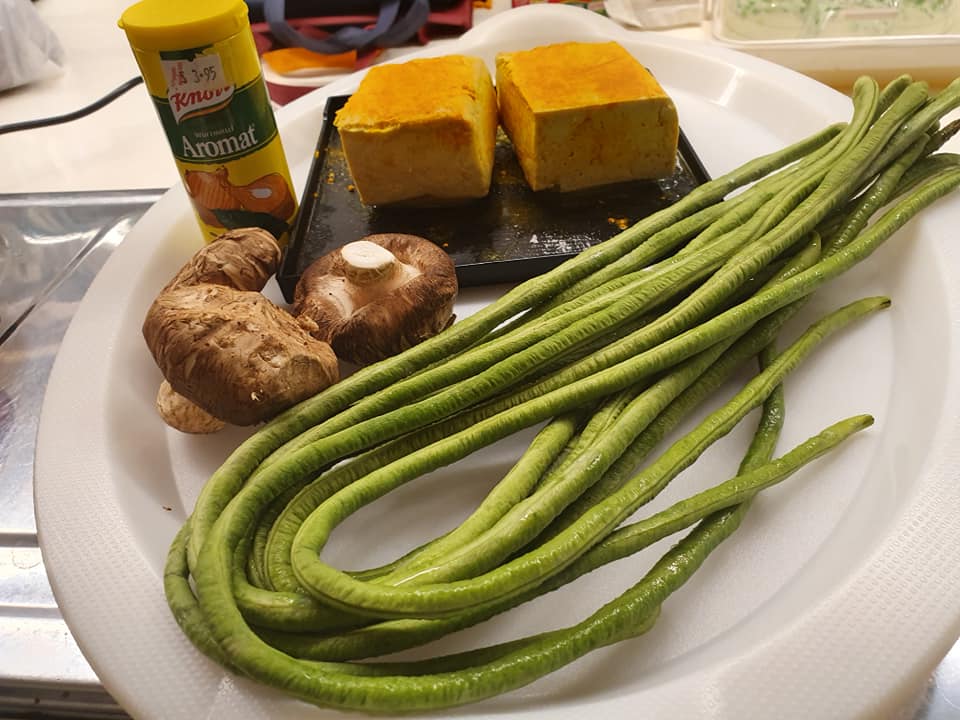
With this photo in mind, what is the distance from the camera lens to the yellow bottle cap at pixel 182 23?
84 cm

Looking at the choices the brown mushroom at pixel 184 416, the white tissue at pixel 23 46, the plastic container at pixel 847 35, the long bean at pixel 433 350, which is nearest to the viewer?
the long bean at pixel 433 350

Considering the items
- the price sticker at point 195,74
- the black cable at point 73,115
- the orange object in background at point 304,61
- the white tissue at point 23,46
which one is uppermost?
the price sticker at point 195,74

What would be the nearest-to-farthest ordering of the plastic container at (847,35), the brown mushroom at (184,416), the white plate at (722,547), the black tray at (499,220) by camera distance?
the white plate at (722,547), the brown mushroom at (184,416), the black tray at (499,220), the plastic container at (847,35)

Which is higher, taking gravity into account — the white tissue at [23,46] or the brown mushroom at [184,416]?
the white tissue at [23,46]

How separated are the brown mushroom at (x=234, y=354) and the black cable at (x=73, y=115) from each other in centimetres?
134

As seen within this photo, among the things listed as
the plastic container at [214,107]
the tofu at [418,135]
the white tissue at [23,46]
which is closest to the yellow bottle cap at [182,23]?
the plastic container at [214,107]

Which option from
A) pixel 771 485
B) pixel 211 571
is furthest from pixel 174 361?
pixel 771 485

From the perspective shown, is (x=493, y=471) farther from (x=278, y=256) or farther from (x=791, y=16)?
(x=791, y=16)

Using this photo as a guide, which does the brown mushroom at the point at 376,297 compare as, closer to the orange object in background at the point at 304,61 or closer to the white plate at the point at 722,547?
the white plate at the point at 722,547

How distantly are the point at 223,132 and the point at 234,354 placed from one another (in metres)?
0.39

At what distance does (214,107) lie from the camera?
91 centimetres

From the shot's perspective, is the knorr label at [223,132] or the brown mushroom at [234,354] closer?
the brown mushroom at [234,354]

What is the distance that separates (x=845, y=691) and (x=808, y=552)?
16 centimetres

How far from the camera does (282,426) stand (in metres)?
0.69
